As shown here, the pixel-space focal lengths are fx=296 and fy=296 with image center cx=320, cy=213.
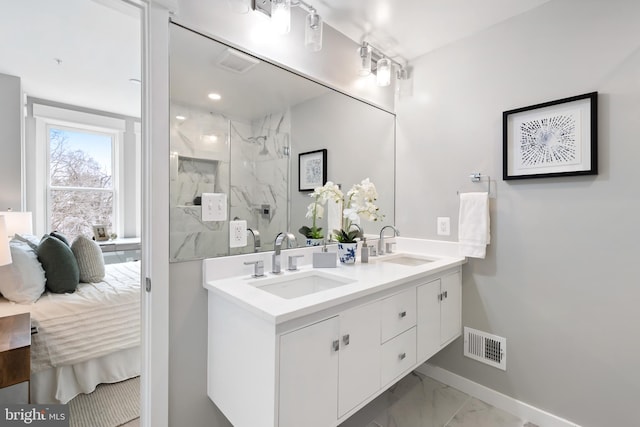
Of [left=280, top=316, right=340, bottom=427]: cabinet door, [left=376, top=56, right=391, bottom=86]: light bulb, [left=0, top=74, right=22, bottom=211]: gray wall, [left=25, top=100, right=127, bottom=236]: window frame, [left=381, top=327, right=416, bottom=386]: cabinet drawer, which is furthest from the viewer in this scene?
[left=25, top=100, right=127, bottom=236]: window frame

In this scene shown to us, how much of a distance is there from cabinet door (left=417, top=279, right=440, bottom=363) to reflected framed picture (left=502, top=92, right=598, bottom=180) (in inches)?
33.5

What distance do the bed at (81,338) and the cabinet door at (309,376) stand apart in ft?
5.48

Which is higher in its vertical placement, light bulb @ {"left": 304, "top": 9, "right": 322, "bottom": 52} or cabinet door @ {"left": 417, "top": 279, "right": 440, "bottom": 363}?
light bulb @ {"left": 304, "top": 9, "right": 322, "bottom": 52}

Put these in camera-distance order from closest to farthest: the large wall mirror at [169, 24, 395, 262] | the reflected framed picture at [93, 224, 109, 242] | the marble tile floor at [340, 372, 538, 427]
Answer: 1. the large wall mirror at [169, 24, 395, 262]
2. the marble tile floor at [340, 372, 538, 427]
3. the reflected framed picture at [93, 224, 109, 242]

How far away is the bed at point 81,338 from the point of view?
5.85 ft

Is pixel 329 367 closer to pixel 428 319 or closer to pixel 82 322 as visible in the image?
pixel 428 319

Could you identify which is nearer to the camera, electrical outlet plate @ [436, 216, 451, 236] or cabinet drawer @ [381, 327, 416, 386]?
cabinet drawer @ [381, 327, 416, 386]

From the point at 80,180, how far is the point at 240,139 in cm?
365

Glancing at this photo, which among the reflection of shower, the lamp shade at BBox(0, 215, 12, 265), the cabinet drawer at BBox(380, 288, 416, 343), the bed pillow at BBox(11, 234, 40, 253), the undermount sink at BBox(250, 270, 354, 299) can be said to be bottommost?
the cabinet drawer at BBox(380, 288, 416, 343)

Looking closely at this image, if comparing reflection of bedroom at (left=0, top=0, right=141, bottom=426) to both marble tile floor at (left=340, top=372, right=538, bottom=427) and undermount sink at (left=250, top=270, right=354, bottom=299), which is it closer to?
undermount sink at (left=250, top=270, right=354, bottom=299)

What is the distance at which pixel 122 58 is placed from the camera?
2.52 m

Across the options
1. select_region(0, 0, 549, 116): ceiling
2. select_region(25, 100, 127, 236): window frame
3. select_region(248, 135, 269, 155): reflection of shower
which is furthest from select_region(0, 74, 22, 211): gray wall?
select_region(248, 135, 269, 155): reflection of shower

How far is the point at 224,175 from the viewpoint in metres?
1.45

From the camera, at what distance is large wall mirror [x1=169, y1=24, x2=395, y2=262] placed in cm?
130
